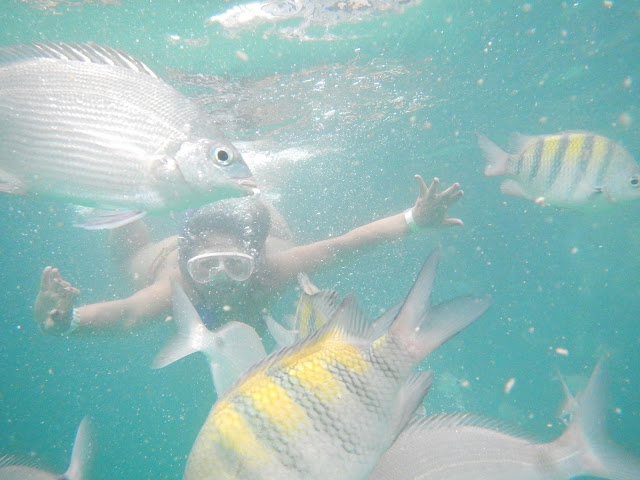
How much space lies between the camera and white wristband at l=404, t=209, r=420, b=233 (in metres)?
5.48

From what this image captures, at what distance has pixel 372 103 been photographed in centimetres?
1736

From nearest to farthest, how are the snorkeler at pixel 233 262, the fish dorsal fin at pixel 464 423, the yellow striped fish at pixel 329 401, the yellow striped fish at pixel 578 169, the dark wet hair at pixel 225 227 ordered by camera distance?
the yellow striped fish at pixel 329 401 → the fish dorsal fin at pixel 464 423 → the yellow striped fish at pixel 578 169 → the snorkeler at pixel 233 262 → the dark wet hair at pixel 225 227

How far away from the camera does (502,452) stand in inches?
93.7

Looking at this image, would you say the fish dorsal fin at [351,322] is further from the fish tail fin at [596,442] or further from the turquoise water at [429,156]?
the fish tail fin at [596,442]

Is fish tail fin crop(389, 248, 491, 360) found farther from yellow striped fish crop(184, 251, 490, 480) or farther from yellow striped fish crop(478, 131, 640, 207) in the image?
yellow striped fish crop(478, 131, 640, 207)

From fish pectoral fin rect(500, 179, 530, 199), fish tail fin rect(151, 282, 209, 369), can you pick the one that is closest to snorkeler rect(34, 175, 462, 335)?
fish pectoral fin rect(500, 179, 530, 199)

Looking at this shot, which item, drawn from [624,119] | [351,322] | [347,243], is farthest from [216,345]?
[624,119]

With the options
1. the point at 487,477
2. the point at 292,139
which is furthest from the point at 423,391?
the point at 292,139

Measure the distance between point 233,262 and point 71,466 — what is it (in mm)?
2885

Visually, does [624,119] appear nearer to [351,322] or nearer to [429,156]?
[429,156]

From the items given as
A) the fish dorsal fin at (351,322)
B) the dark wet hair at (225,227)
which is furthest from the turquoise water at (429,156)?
the dark wet hair at (225,227)

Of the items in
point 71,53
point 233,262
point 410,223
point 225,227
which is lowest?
point 410,223

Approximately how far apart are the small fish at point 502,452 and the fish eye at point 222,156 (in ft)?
6.91

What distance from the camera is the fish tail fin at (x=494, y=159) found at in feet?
16.2
